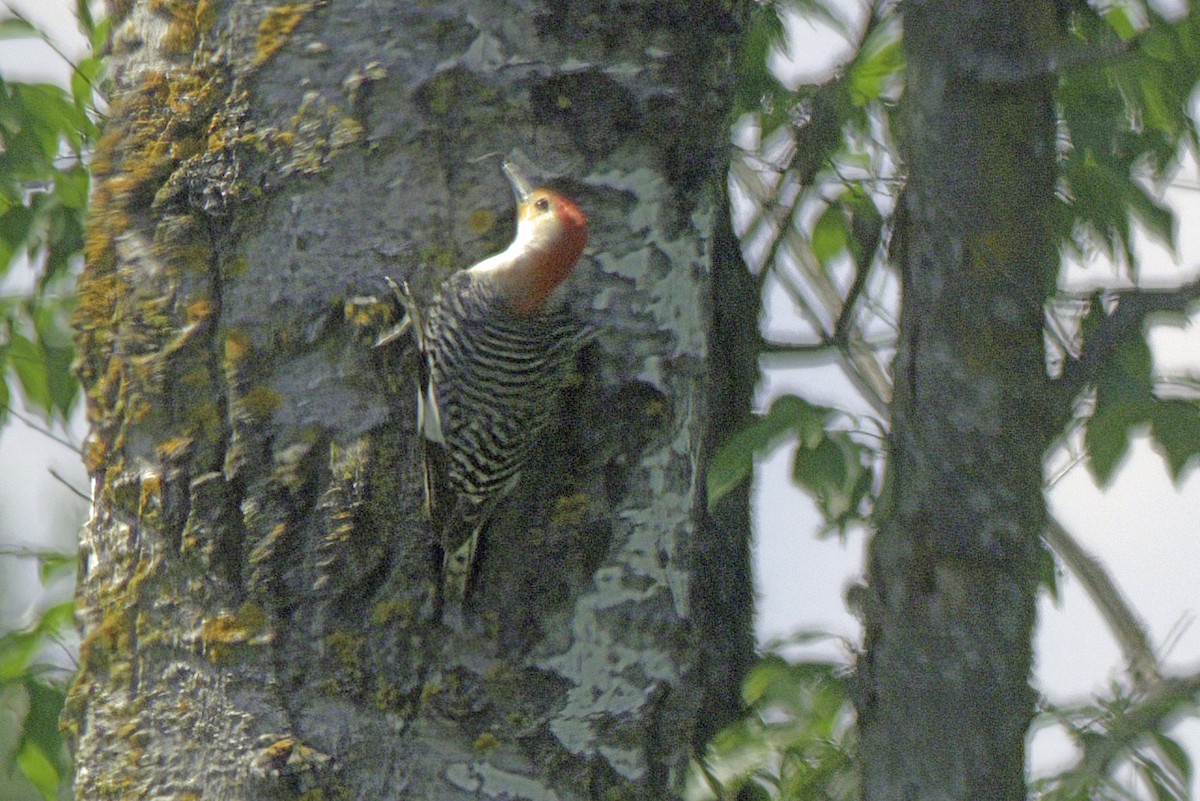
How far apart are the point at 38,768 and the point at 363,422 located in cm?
108

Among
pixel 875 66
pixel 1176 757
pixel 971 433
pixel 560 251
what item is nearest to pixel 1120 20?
pixel 875 66

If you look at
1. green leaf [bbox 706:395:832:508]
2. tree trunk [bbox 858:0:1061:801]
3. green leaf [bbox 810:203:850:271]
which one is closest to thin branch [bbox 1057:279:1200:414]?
tree trunk [bbox 858:0:1061:801]

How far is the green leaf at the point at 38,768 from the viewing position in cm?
248

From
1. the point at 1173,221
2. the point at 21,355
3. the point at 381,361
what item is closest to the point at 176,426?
the point at 381,361

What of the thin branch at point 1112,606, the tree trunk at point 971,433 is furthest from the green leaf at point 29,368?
the thin branch at point 1112,606

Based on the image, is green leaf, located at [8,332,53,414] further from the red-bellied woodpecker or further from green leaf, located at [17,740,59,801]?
the red-bellied woodpecker

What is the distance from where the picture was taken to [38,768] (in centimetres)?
249

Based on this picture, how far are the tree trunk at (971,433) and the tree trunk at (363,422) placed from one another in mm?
327

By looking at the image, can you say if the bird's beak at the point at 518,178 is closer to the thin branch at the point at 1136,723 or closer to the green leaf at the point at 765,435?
the green leaf at the point at 765,435

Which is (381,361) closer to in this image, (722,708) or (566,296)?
(566,296)

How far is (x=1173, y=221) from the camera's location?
6.66 feet

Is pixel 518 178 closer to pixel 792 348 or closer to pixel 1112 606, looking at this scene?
pixel 792 348

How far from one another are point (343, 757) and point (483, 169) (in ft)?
2.68

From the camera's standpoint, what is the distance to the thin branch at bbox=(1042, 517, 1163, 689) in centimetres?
210
